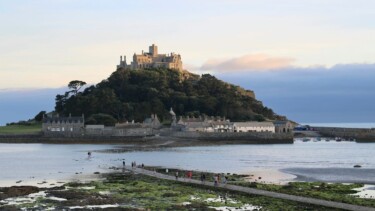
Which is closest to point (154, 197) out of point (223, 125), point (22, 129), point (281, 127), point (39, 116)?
point (223, 125)

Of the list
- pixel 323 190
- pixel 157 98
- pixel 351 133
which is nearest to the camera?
pixel 323 190

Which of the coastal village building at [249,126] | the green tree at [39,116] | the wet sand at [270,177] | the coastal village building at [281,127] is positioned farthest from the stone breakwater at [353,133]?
the wet sand at [270,177]

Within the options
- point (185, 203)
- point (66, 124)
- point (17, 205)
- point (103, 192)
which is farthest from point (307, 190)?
point (66, 124)

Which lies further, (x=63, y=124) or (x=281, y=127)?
(x=281, y=127)

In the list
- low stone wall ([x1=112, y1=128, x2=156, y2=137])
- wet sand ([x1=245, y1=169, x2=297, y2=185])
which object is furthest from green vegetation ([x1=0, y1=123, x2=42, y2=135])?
wet sand ([x1=245, y1=169, x2=297, y2=185])

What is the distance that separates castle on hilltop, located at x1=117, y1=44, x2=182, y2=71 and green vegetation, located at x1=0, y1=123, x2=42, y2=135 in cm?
3568

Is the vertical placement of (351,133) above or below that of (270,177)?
above

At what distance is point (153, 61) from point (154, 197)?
444ft

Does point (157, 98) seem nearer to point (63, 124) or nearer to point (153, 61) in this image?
point (63, 124)

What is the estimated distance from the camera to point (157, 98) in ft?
413

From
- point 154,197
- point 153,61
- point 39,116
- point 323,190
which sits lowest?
point 154,197

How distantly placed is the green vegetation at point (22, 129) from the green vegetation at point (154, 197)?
3353 inches

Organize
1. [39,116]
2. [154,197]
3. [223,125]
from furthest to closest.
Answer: [39,116] → [223,125] → [154,197]

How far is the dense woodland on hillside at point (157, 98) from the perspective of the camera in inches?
4877
